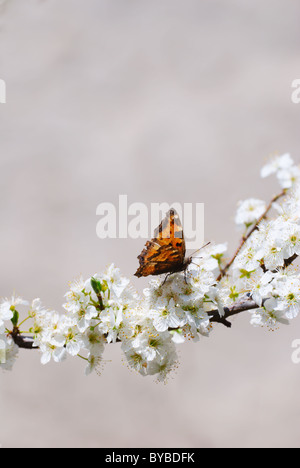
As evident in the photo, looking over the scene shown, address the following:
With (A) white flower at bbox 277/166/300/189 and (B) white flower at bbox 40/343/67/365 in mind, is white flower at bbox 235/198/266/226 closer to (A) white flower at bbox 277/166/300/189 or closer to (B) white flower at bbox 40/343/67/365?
(A) white flower at bbox 277/166/300/189

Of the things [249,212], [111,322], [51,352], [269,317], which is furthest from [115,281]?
[249,212]

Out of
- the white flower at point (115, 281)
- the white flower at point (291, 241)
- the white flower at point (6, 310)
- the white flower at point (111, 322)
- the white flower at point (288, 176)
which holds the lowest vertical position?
the white flower at point (111, 322)

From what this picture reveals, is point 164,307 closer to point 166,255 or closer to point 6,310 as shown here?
point 166,255

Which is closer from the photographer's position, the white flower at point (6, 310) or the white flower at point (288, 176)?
the white flower at point (6, 310)

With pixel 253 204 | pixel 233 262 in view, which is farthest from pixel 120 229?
pixel 233 262

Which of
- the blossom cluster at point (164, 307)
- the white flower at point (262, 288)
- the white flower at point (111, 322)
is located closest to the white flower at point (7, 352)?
the blossom cluster at point (164, 307)

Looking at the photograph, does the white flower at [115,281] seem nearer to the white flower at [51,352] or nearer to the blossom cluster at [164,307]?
the blossom cluster at [164,307]

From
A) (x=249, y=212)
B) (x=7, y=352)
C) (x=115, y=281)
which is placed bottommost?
(x=7, y=352)

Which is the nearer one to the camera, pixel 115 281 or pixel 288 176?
pixel 115 281

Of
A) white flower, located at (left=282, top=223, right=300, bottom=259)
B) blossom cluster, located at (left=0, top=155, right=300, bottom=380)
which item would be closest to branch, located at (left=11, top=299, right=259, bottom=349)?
blossom cluster, located at (left=0, top=155, right=300, bottom=380)
